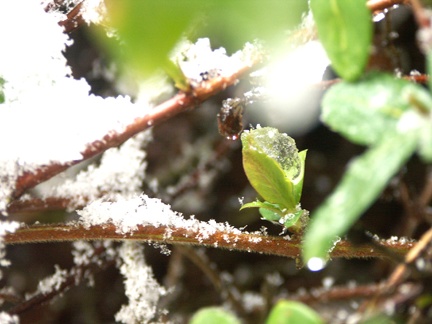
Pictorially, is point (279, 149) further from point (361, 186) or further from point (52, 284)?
point (52, 284)

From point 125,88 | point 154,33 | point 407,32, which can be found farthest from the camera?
point 407,32

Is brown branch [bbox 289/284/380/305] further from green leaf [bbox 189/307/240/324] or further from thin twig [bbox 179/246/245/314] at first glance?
green leaf [bbox 189/307/240/324]

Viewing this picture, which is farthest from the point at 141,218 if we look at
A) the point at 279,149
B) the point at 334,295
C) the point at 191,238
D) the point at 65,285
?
the point at 334,295

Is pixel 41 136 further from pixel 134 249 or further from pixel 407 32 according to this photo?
pixel 407 32

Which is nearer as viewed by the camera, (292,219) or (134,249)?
(292,219)

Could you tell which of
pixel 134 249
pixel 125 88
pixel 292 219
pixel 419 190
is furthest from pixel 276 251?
pixel 419 190

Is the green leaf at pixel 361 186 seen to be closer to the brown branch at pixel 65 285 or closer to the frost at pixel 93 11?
the frost at pixel 93 11
